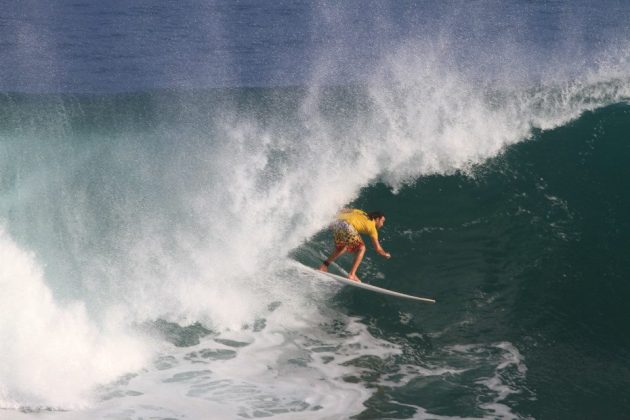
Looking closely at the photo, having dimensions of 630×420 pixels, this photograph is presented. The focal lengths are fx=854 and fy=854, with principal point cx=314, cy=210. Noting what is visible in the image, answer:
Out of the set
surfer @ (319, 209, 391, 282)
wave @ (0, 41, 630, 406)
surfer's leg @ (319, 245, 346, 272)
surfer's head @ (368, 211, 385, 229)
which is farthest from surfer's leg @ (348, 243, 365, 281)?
wave @ (0, 41, 630, 406)

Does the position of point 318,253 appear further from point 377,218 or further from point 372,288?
point 377,218

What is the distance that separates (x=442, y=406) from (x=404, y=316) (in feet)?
7.48

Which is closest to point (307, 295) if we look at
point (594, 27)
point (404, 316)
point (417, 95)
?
point (404, 316)

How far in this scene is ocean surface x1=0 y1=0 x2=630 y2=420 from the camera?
9.38 metres

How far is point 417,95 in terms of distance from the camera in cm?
1617

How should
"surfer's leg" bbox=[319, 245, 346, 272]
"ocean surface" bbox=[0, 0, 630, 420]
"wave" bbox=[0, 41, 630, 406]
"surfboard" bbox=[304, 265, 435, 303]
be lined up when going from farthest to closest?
"surfer's leg" bbox=[319, 245, 346, 272] < "surfboard" bbox=[304, 265, 435, 303] < "wave" bbox=[0, 41, 630, 406] < "ocean surface" bbox=[0, 0, 630, 420]

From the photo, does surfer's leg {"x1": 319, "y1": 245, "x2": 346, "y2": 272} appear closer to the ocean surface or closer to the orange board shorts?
the orange board shorts

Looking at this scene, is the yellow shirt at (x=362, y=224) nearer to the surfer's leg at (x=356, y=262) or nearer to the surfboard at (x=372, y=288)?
the surfer's leg at (x=356, y=262)

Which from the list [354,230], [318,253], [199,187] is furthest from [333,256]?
[199,187]

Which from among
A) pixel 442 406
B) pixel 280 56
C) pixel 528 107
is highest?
pixel 280 56

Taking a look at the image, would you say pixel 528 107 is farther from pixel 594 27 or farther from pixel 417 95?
pixel 594 27

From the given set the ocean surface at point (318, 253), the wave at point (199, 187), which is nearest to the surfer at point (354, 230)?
the ocean surface at point (318, 253)

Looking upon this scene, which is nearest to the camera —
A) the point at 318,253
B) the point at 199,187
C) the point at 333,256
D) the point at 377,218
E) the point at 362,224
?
the point at 377,218

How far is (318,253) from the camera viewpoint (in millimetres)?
12375
